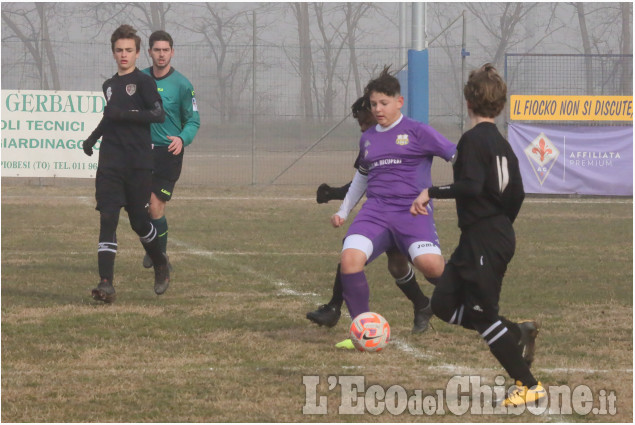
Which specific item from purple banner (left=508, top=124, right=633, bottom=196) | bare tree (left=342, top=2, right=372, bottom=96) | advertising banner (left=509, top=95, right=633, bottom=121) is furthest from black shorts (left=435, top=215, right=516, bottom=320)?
bare tree (left=342, top=2, right=372, bottom=96)

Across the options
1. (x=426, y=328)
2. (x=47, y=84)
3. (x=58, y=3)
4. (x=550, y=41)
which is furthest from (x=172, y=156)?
(x=550, y=41)

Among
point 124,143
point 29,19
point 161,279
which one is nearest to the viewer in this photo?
point 124,143

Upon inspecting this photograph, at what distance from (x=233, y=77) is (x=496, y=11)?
64.1 feet

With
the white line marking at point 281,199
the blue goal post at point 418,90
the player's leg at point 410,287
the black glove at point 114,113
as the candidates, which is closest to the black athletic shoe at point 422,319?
the player's leg at point 410,287

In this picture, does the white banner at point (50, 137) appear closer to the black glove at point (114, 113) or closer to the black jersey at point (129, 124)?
the black jersey at point (129, 124)

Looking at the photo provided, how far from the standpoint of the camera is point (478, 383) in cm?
581

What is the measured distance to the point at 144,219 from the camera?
891 centimetres

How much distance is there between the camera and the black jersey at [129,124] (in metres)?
8.62

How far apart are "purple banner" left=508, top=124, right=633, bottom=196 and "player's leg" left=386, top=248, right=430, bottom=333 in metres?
13.7

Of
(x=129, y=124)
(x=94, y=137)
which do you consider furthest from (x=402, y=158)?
(x=94, y=137)

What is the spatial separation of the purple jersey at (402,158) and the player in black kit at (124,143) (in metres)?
2.24

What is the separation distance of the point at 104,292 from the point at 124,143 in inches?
46.2

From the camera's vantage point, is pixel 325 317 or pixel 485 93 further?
pixel 325 317

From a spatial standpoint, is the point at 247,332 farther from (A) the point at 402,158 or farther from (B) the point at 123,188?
(B) the point at 123,188
